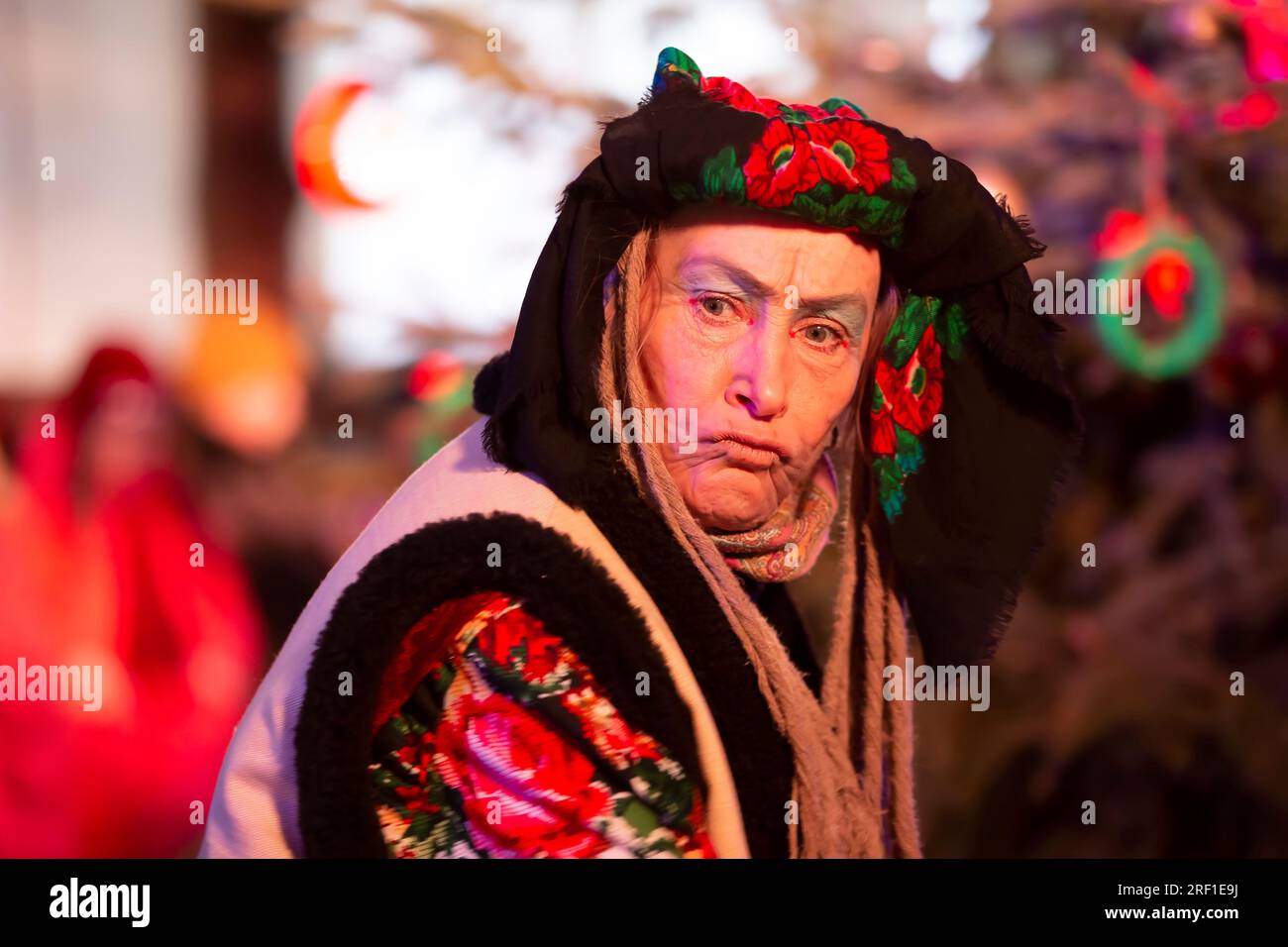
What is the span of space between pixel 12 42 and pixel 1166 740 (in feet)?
10.4

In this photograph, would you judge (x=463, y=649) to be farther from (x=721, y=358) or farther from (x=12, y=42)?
(x=12, y=42)

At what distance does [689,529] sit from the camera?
4.16 ft

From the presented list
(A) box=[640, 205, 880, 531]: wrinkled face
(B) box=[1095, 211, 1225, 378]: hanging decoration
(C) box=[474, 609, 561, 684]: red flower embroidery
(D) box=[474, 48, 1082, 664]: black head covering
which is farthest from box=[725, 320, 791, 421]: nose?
(B) box=[1095, 211, 1225, 378]: hanging decoration

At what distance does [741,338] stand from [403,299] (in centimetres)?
139

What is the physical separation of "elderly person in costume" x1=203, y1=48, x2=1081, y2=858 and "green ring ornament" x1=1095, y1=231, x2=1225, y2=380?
1341mm

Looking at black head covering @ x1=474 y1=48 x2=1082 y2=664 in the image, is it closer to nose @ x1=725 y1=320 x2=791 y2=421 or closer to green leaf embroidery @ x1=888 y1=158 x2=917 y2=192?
green leaf embroidery @ x1=888 y1=158 x2=917 y2=192

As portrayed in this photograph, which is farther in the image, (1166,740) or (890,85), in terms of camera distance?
(1166,740)

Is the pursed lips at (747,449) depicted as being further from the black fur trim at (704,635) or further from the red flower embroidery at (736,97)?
the red flower embroidery at (736,97)

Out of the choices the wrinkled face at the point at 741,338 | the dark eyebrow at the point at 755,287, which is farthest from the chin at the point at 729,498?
the dark eyebrow at the point at 755,287

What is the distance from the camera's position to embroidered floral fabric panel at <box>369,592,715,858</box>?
111cm

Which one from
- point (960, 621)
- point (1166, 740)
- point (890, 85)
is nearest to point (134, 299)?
point (890, 85)

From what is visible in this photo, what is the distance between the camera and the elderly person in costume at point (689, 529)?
43.9 inches

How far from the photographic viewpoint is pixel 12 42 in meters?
2.58

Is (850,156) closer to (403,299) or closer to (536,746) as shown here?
(536,746)
